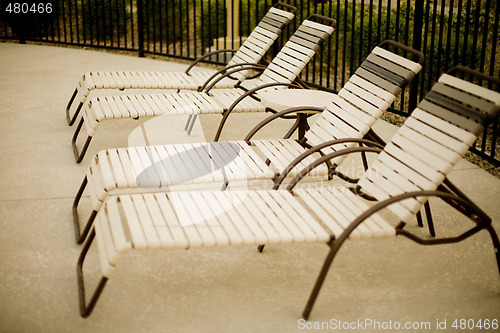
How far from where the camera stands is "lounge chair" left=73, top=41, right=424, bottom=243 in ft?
13.4

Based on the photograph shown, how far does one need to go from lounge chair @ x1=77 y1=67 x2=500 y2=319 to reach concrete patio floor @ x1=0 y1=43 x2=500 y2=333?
20 cm

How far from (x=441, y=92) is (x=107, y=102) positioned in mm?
3005

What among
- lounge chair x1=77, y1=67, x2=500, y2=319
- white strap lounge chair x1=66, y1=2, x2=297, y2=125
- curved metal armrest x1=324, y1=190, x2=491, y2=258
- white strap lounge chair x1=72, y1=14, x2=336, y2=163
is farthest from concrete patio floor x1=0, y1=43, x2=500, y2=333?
white strap lounge chair x1=66, y1=2, x2=297, y2=125

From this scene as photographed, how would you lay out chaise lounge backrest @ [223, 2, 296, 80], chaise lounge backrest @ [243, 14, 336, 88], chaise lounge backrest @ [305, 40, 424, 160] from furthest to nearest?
chaise lounge backrest @ [223, 2, 296, 80] < chaise lounge backrest @ [243, 14, 336, 88] < chaise lounge backrest @ [305, 40, 424, 160]

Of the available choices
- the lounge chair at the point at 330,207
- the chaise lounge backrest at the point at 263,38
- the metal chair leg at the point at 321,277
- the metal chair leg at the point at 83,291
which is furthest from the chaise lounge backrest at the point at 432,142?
the chaise lounge backrest at the point at 263,38

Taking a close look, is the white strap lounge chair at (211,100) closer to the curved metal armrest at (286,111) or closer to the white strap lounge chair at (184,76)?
the white strap lounge chair at (184,76)

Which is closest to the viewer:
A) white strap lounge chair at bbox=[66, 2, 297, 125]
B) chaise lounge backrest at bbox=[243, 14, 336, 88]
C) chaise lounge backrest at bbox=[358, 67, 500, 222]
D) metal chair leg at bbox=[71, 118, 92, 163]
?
chaise lounge backrest at bbox=[358, 67, 500, 222]

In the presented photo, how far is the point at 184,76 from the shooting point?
22.6 feet

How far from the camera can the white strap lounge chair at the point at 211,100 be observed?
5.49 meters

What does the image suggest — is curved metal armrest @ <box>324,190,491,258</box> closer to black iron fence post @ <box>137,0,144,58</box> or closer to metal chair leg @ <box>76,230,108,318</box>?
metal chair leg @ <box>76,230,108,318</box>

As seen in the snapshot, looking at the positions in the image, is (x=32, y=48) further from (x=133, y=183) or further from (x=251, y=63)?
(x=133, y=183)

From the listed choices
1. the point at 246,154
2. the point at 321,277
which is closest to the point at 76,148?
the point at 246,154

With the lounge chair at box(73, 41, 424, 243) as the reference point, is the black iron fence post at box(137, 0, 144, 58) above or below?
below

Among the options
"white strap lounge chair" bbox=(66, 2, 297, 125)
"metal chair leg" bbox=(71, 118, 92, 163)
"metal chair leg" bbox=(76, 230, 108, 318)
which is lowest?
"metal chair leg" bbox=(71, 118, 92, 163)
